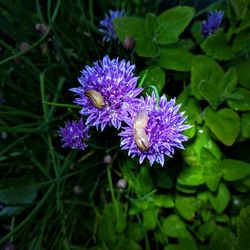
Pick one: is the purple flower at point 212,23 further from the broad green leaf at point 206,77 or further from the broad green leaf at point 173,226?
the broad green leaf at point 173,226

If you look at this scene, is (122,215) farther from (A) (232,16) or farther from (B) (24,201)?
(A) (232,16)

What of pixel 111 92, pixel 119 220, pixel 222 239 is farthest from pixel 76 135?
pixel 222 239

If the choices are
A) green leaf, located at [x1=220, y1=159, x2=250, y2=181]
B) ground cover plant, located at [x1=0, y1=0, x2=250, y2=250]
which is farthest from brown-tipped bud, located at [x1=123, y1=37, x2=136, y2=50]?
green leaf, located at [x1=220, y1=159, x2=250, y2=181]

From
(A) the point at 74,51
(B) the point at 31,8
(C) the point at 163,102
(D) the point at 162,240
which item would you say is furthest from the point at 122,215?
(B) the point at 31,8

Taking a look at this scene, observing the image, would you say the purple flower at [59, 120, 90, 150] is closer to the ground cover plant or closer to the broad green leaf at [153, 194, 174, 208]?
the ground cover plant

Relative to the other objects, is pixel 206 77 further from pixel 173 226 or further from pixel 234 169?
pixel 173 226

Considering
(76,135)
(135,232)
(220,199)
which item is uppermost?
(76,135)

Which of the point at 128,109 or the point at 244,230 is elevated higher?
the point at 128,109
